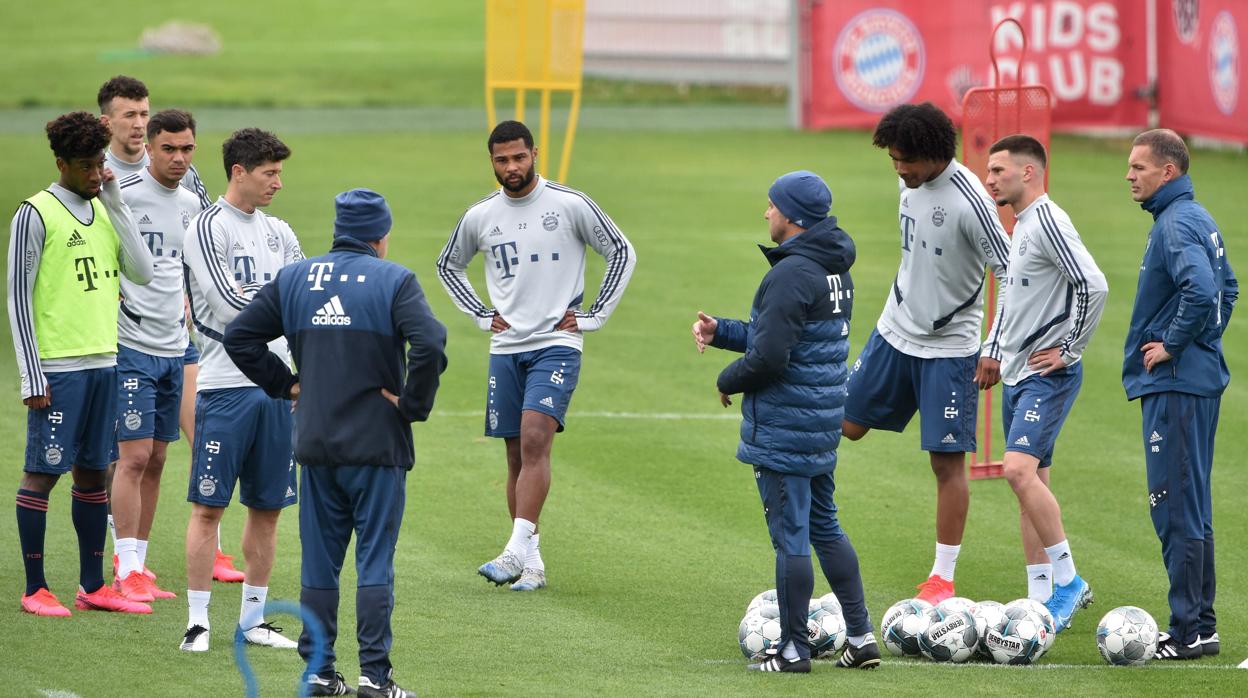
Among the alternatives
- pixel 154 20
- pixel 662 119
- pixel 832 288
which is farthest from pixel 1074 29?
pixel 154 20

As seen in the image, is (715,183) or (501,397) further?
(715,183)

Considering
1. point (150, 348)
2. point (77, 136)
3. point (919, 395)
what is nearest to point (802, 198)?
point (919, 395)

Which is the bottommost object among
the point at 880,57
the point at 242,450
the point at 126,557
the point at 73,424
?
the point at 126,557

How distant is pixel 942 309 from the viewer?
893 centimetres

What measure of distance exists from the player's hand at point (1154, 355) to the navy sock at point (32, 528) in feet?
17.9

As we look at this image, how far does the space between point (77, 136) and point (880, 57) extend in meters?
24.0

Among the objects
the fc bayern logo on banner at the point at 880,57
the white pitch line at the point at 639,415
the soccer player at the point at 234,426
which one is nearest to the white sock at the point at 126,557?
the soccer player at the point at 234,426

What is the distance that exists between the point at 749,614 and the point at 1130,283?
11674 mm

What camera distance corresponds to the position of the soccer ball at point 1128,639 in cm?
776

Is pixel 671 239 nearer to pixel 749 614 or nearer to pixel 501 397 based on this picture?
pixel 501 397

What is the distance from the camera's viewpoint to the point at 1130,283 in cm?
1836

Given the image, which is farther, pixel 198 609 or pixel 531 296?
pixel 531 296

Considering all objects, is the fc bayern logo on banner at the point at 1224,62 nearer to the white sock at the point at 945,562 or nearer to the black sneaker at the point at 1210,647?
the white sock at the point at 945,562

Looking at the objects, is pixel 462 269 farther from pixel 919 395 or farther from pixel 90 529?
pixel 919 395
